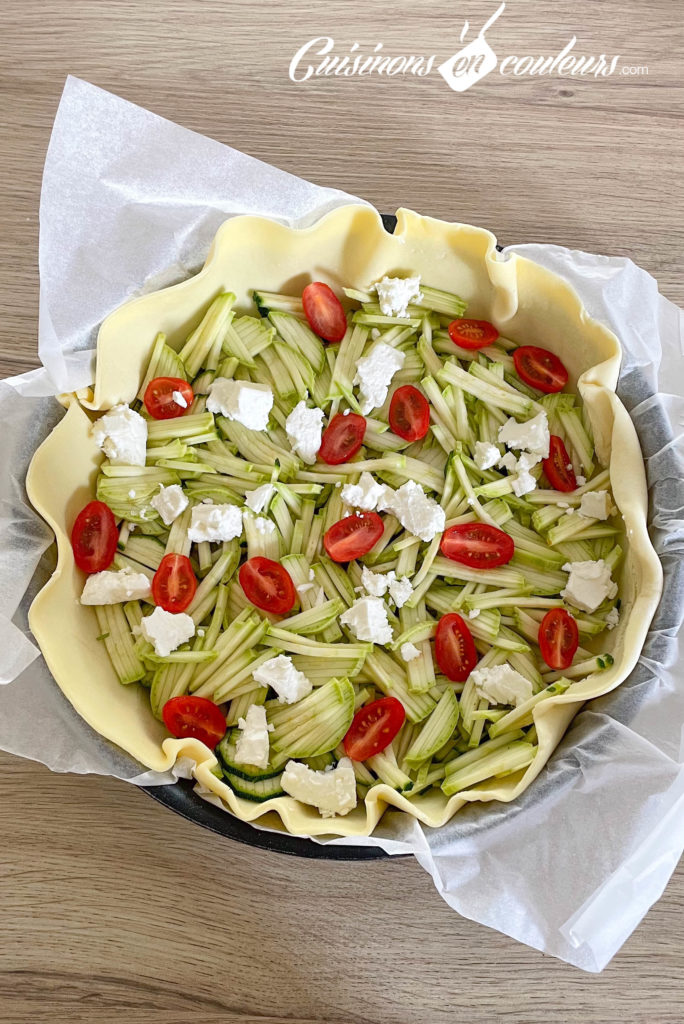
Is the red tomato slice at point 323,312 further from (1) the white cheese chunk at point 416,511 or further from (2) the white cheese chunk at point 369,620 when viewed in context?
(2) the white cheese chunk at point 369,620

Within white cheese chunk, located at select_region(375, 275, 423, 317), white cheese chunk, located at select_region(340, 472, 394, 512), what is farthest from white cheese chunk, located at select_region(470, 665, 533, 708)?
white cheese chunk, located at select_region(375, 275, 423, 317)

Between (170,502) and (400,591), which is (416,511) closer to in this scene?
(400,591)

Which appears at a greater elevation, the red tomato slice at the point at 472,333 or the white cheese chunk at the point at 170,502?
the red tomato slice at the point at 472,333

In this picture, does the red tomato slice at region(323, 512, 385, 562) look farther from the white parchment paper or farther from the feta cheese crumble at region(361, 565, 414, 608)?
the white parchment paper

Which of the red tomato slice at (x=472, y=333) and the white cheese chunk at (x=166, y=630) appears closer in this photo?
the white cheese chunk at (x=166, y=630)

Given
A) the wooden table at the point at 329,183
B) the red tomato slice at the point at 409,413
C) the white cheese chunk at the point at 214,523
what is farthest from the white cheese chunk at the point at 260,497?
the wooden table at the point at 329,183

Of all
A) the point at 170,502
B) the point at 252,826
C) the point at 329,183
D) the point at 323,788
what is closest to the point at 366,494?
the point at 170,502
